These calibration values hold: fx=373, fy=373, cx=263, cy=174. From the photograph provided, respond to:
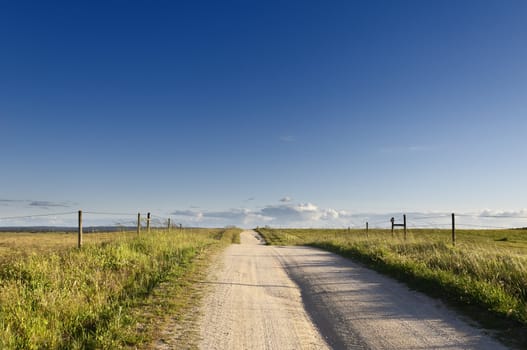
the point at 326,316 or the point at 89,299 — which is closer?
the point at 326,316

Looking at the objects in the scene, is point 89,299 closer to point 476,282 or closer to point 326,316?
point 326,316

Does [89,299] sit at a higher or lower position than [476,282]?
lower

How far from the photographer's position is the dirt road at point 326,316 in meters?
6.29

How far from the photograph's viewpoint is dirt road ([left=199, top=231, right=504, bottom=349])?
629 centimetres

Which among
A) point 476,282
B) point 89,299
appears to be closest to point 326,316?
point 476,282

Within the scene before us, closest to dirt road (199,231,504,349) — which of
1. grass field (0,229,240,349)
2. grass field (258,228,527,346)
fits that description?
grass field (258,228,527,346)

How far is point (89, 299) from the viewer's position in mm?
8992

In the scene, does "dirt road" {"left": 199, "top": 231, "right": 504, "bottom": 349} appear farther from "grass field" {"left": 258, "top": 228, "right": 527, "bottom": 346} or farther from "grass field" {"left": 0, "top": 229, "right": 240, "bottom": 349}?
"grass field" {"left": 0, "top": 229, "right": 240, "bottom": 349}

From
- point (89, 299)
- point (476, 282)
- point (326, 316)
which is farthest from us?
point (476, 282)

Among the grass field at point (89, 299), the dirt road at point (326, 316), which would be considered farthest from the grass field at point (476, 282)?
the grass field at point (89, 299)

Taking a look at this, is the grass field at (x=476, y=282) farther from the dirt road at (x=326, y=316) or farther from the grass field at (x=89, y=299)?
the grass field at (x=89, y=299)

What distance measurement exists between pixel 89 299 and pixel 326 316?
5.64 m

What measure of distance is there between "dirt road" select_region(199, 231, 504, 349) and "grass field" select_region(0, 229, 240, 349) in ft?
3.65

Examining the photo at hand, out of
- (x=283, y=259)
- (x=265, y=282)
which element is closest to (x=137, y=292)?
(x=265, y=282)
